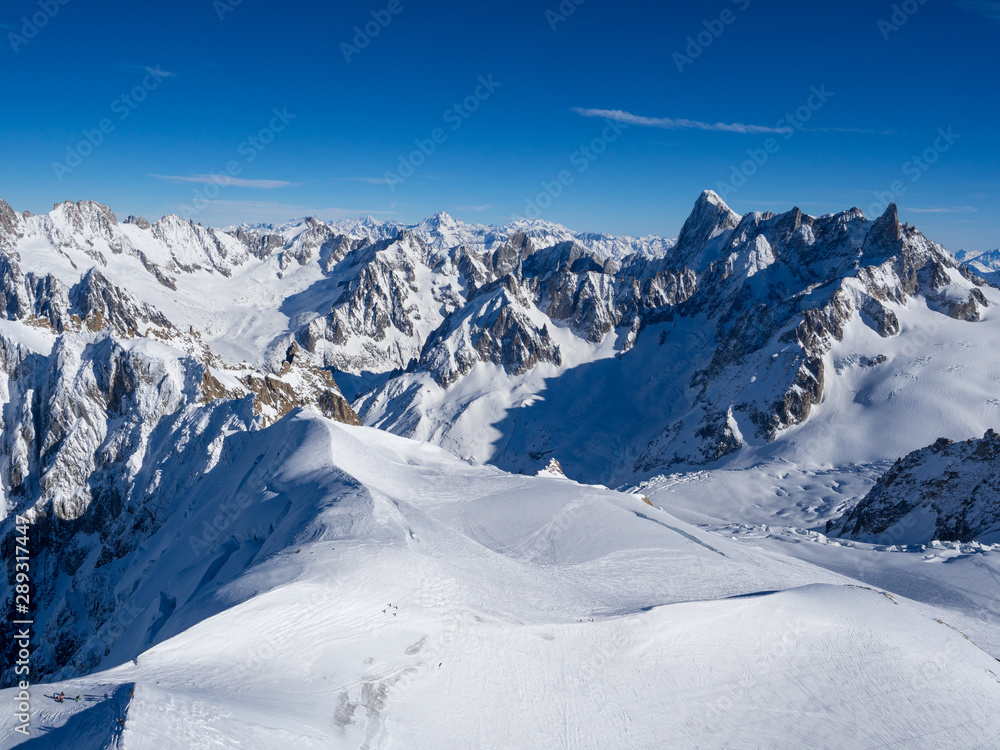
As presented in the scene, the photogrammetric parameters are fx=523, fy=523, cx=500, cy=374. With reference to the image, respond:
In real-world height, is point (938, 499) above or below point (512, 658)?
above

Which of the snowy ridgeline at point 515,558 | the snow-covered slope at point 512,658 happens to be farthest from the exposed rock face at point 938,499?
the snow-covered slope at point 512,658

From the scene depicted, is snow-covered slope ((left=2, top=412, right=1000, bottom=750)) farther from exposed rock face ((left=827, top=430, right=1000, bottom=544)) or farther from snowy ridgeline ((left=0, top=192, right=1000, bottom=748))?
exposed rock face ((left=827, top=430, right=1000, bottom=544))

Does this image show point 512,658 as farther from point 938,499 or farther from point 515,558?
point 938,499

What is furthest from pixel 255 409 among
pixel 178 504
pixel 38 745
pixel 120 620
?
pixel 38 745

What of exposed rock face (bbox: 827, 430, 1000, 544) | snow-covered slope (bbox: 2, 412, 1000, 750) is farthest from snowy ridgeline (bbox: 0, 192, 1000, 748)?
exposed rock face (bbox: 827, 430, 1000, 544)

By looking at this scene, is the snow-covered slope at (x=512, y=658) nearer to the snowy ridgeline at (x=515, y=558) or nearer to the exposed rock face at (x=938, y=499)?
the snowy ridgeline at (x=515, y=558)

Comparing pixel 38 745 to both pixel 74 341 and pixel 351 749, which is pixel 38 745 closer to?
pixel 351 749

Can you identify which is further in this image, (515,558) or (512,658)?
(515,558)

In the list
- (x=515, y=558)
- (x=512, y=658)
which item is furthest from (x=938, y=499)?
(x=512, y=658)
